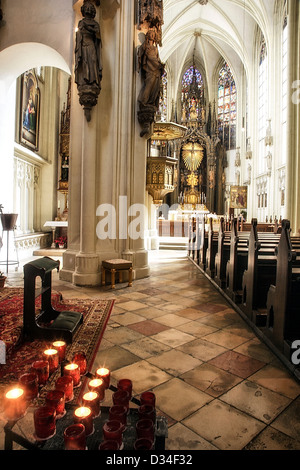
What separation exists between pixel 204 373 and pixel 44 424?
4.76 feet

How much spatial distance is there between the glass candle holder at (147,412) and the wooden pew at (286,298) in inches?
64.6

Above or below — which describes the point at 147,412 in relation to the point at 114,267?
below

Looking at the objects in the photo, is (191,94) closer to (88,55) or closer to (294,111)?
(294,111)

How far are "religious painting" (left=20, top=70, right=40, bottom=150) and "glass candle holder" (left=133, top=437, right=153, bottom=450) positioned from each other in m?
9.21

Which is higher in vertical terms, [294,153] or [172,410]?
[294,153]

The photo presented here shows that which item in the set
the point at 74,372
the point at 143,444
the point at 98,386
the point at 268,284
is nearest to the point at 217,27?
the point at 268,284

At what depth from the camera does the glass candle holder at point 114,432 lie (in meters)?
1.42

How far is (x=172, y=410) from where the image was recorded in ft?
6.79

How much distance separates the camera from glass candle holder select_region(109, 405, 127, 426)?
1536 millimetres

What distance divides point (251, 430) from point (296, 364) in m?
0.95

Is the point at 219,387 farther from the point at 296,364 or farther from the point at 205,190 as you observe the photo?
the point at 205,190

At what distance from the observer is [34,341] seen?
316cm

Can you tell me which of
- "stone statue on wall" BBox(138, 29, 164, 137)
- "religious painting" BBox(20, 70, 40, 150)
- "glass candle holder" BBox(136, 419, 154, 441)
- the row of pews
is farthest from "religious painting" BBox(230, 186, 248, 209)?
"glass candle holder" BBox(136, 419, 154, 441)

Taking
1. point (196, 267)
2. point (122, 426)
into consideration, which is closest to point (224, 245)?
point (196, 267)
